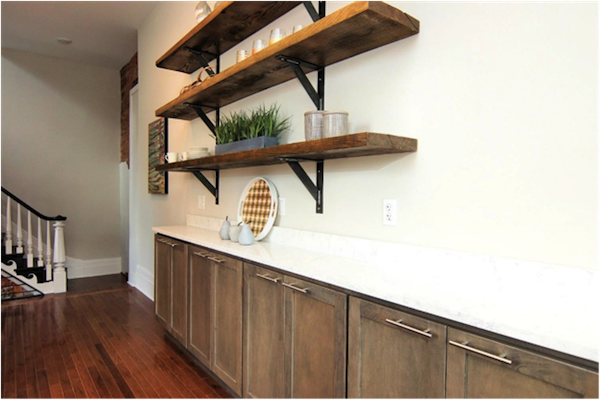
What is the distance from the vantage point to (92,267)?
18.1 ft

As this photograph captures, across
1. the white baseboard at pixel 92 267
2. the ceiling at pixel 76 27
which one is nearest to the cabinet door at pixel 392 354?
the ceiling at pixel 76 27

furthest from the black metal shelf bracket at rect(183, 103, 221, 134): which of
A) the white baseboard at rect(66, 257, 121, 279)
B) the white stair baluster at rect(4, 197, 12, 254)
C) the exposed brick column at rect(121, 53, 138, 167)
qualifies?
the white baseboard at rect(66, 257, 121, 279)

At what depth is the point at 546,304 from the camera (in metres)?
1.06

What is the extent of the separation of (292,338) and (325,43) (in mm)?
1310

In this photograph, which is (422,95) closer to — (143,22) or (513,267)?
(513,267)

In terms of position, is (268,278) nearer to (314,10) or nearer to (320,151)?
(320,151)

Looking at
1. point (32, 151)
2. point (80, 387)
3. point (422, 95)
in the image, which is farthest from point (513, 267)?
point (32, 151)

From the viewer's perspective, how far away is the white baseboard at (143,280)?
13.7 ft

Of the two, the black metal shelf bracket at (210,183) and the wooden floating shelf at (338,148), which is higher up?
the wooden floating shelf at (338,148)

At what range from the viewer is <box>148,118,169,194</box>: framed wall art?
3.87 m

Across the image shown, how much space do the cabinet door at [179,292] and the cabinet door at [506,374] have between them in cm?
193

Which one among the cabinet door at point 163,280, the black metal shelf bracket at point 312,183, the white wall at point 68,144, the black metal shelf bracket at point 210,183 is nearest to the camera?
the black metal shelf bracket at point 312,183

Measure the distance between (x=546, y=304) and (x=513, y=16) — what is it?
929mm

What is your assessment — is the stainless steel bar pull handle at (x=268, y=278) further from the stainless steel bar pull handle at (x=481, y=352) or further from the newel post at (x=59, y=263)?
the newel post at (x=59, y=263)
